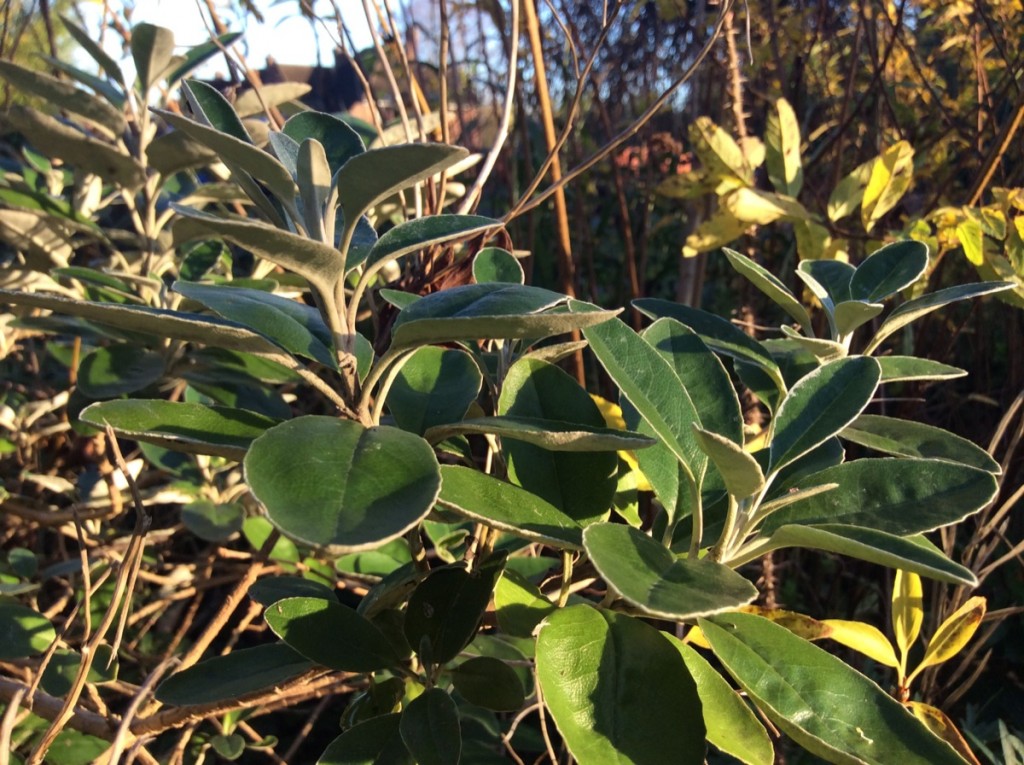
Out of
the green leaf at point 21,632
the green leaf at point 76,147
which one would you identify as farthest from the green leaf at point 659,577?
the green leaf at point 76,147

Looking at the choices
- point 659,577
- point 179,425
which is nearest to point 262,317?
point 179,425

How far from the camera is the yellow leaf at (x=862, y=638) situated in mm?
708

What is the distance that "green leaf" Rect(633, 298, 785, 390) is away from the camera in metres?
0.73

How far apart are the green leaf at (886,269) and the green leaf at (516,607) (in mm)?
402

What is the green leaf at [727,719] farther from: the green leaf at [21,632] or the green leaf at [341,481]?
the green leaf at [21,632]

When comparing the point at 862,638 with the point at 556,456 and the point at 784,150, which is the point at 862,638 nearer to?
the point at 556,456

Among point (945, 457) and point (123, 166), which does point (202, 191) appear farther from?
point (945, 457)

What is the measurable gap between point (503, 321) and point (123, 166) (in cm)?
85

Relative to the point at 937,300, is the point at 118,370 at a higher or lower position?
lower

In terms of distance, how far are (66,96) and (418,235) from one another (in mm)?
761

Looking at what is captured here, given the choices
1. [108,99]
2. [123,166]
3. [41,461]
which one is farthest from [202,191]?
[41,461]

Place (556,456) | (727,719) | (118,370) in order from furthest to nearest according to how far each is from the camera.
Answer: (118,370) < (556,456) < (727,719)

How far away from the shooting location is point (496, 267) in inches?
30.1

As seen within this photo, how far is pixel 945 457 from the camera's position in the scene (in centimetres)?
69
